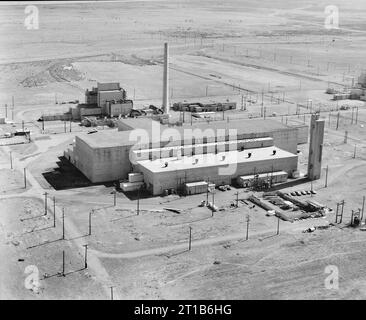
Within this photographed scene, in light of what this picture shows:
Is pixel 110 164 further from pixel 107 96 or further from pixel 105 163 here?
pixel 107 96

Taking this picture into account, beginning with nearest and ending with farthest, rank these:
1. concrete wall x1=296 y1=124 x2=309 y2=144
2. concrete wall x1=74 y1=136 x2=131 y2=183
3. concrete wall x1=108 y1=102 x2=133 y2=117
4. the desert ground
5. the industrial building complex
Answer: the desert ground → the industrial building complex → concrete wall x1=74 y1=136 x2=131 y2=183 → concrete wall x1=296 y1=124 x2=309 y2=144 → concrete wall x1=108 y1=102 x2=133 y2=117

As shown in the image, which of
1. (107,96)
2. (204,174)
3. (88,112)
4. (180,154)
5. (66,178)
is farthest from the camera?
(107,96)

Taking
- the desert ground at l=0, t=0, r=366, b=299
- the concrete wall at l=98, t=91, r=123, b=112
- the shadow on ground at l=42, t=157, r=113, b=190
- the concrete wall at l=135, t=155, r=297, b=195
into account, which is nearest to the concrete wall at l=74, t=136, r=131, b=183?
the shadow on ground at l=42, t=157, r=113, b=190

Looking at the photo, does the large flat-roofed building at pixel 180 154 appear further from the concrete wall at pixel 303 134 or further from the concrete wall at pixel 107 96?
the concrete wall at pixel 107 96

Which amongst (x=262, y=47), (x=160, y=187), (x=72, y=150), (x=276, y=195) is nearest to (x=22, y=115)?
(x=72, y=150)

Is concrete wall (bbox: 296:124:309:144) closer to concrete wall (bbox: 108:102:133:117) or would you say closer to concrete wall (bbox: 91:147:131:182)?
concrete wall (bbox: 91:147:131:182)

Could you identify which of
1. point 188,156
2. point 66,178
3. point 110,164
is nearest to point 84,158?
point 66,178

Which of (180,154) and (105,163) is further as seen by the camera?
(180,154)
